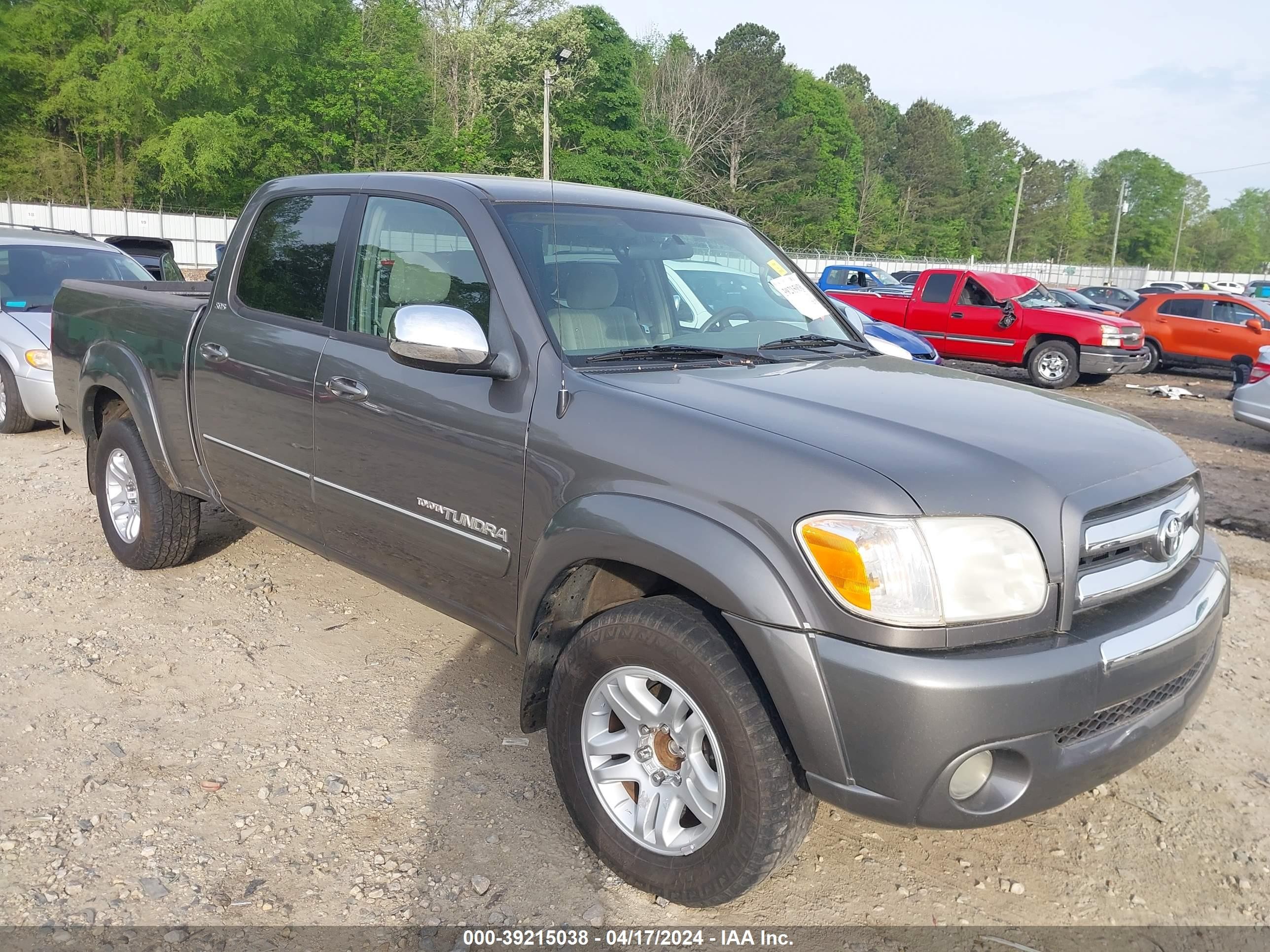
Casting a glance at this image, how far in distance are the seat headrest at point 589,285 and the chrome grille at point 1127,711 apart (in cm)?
181

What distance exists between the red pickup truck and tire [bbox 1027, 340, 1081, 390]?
1 centimetres

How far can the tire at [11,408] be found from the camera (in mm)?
8273

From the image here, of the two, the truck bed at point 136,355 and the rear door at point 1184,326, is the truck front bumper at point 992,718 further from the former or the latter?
the rear door at point 1184,326

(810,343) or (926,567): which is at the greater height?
(810,343)

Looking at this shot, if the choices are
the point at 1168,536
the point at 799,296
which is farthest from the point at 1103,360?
the point at 1168,536

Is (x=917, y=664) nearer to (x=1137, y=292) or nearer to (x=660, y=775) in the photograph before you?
(x=660, y=775)

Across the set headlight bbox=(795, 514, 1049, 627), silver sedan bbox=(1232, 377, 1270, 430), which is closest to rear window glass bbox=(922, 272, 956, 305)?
silver sedan bbox=(1232, 377, 1270, 430)

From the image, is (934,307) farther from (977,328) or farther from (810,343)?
(810,343)

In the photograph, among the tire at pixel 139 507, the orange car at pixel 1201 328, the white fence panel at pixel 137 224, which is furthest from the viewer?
the white fence panel at pixel 137 224

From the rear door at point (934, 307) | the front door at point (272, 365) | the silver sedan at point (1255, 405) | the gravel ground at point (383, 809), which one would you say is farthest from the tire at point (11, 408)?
the rear door at point (934, 307)

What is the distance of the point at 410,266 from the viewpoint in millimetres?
3523

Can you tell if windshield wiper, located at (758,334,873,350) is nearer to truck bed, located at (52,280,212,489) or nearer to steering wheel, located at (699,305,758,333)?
steering wheel, located at (699,305,758,333)

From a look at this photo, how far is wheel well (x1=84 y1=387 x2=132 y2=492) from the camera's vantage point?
5.14 m

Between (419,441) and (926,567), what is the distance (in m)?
1.73
